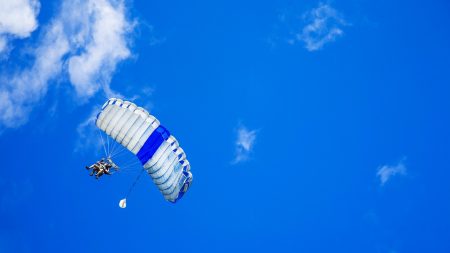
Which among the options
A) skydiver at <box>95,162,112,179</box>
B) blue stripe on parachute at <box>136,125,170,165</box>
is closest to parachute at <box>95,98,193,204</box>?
blue stripe on parachute at <box>136,125,170,165</box>

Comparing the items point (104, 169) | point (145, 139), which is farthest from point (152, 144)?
point (104, 169)

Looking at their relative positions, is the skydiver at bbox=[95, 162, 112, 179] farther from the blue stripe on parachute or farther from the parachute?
the blue stripe on parachute

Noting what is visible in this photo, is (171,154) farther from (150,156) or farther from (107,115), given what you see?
(107,115)

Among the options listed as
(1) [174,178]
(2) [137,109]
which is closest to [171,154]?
(1) [174,178]

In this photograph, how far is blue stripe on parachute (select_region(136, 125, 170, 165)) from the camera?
23359 millimetres

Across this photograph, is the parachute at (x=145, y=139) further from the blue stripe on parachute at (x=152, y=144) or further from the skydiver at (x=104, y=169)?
the skydiver at (x=104, y=169)

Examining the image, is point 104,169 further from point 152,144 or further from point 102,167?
point 152,144

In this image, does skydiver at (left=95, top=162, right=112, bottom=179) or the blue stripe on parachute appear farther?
skydiver at (left=95, top=162, right=112, bottom=179)

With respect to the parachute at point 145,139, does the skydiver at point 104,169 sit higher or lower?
lower

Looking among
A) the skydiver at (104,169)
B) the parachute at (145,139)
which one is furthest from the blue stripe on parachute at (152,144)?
the skydiver at (104,169)

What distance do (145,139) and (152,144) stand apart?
Result: 45 cm

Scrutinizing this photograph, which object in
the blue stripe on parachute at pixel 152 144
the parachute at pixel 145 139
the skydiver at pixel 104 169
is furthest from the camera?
the skydiver at pixel 104 169

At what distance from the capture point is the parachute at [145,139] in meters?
23.5

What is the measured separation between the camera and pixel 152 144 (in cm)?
2359
